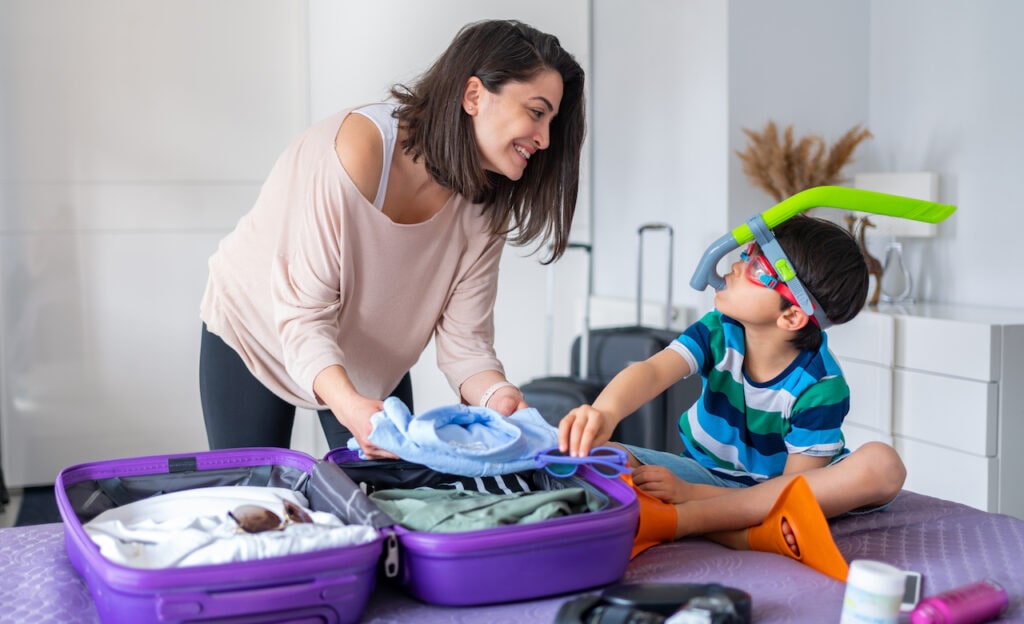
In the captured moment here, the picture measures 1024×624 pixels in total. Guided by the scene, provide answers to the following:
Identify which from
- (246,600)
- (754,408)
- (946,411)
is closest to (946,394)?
(946,411)

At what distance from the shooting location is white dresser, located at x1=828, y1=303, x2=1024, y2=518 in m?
2.52

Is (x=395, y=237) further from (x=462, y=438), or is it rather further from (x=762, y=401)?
(x=762, y=401)

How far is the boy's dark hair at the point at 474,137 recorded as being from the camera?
4.68 feet

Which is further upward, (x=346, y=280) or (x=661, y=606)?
(x=346, y=280)

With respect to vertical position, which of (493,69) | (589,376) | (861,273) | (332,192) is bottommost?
(589,376)

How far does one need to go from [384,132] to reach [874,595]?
3.11 feet

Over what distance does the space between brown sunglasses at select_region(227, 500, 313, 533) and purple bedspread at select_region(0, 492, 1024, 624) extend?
0.12m

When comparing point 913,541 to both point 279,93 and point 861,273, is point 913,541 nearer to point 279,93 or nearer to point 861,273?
point 861,273

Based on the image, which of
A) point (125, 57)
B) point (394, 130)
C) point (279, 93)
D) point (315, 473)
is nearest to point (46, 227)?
point (125, 57)

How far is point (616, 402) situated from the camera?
1343 mm

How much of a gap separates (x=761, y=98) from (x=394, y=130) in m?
2.14

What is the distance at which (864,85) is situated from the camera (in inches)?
136

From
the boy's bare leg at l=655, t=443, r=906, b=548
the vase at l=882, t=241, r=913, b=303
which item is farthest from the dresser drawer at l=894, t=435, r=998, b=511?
the boy's bare leg at l=655, t=443, r=906, b=548

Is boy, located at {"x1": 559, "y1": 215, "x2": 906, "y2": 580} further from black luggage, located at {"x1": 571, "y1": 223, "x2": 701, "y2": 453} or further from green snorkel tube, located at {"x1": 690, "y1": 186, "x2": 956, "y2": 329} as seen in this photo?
black luggage, located at {"x1": 571, "y1": 223, "x2": 701, "y2": 453}
